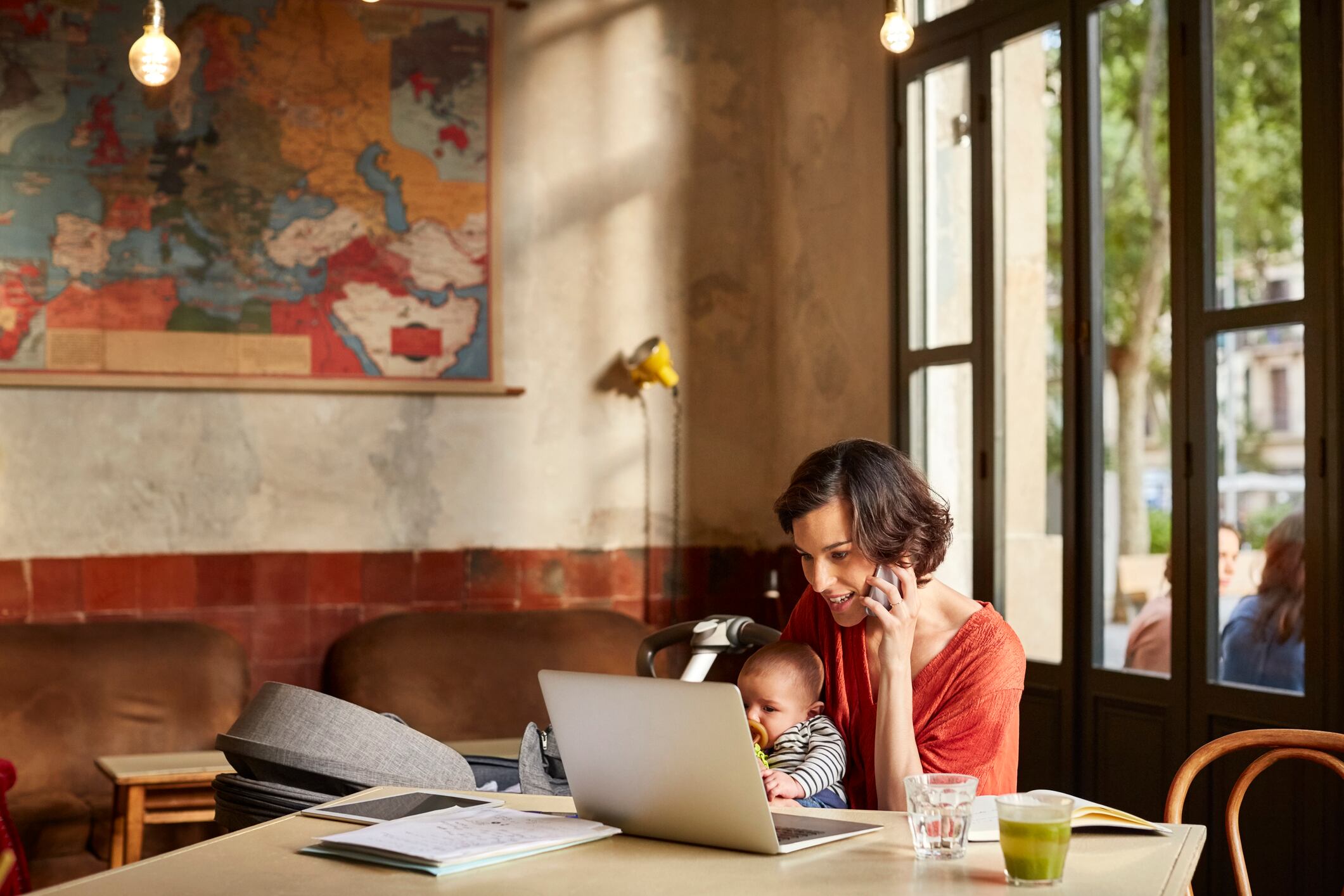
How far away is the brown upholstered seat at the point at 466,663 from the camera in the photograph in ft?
15.8

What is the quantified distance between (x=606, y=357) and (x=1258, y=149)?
15.1ft

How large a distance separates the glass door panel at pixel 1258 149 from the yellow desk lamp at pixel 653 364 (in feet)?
6.82

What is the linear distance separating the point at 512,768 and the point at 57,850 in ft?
5.97

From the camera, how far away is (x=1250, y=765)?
2295mm

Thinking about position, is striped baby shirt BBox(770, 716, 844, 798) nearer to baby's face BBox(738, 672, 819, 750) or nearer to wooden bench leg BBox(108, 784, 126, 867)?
baby's face BBox(738, 672, 819, 750)

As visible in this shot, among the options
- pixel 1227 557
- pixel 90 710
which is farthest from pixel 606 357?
pixel 1227 557

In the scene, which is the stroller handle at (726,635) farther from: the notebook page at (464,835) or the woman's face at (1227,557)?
the woman's face at (1227,557)

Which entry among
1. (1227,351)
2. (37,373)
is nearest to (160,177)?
(37,373)

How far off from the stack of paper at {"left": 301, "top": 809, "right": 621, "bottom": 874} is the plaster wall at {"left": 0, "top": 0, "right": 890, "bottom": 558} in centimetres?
331

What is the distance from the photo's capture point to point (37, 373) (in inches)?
188

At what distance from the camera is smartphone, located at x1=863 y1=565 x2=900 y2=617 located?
8.04 feet

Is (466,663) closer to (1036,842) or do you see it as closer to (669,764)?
(669,764)

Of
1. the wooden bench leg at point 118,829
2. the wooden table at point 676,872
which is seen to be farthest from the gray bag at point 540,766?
the wooden bench leg at point 118,829

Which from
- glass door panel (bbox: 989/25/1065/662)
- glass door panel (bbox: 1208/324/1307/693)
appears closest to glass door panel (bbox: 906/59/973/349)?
glass door panel (bbox: 989/25/1065/662)
